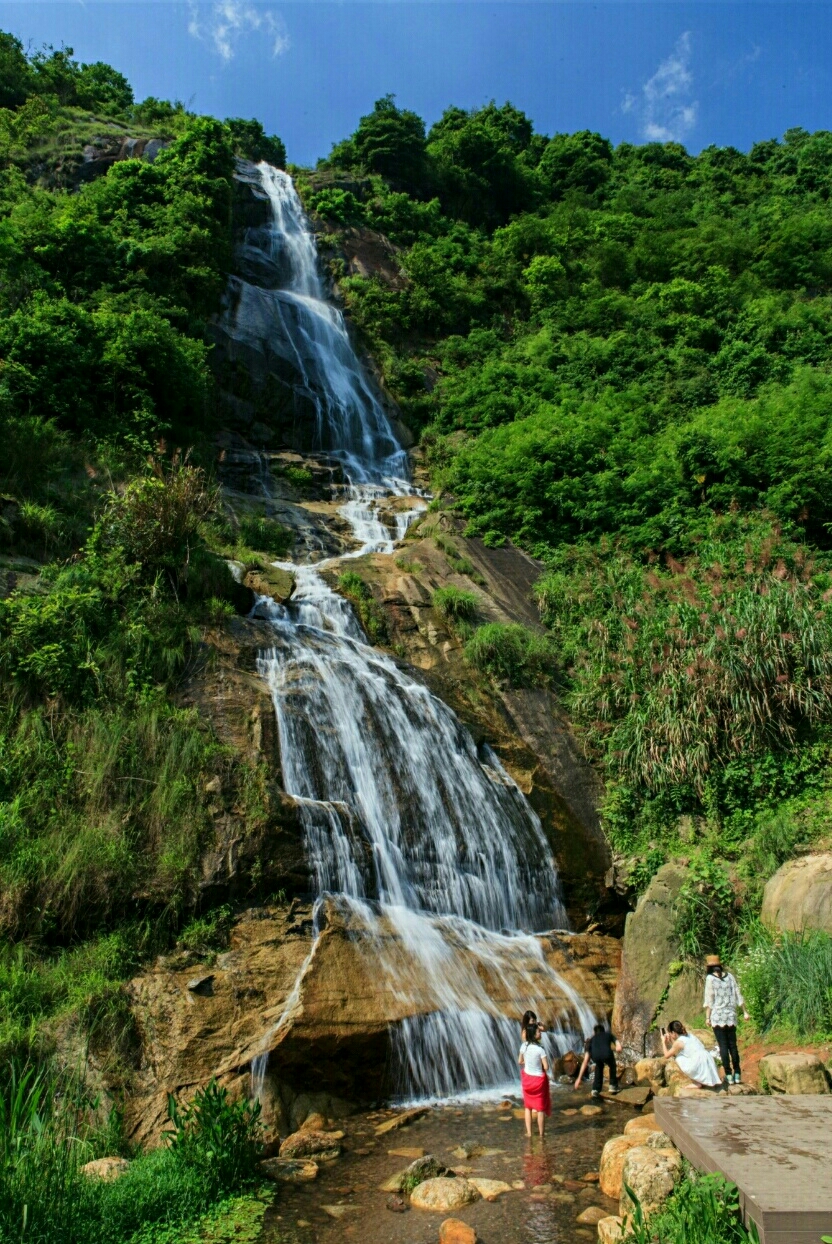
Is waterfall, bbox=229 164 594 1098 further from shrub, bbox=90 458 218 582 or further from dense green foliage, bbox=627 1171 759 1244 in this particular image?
dense green foliage, bbox=627 1171 759 1244

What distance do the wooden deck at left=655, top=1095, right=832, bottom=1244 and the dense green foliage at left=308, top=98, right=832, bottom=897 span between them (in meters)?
6.77

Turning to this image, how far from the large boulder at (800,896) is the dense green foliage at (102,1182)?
656 centimetres

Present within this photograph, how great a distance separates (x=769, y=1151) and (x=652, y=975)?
690 centimetres

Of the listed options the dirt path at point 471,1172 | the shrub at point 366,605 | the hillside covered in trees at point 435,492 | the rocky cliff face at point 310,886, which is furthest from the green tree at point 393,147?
the dirt path at point 471,1172

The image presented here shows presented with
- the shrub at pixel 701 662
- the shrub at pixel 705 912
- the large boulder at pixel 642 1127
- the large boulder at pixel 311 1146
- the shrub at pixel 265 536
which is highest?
the shrub at pixel 265 536

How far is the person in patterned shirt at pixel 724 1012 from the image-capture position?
775 centimetres

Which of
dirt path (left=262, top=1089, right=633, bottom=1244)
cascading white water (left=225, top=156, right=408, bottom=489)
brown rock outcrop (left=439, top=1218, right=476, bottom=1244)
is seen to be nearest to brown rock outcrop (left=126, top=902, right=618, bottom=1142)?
dirt path (left=262, top=1089, right=633, bottom=1244)

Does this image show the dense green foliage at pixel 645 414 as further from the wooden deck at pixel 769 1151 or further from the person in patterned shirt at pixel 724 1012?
the wooden deck at pixel 769 1151

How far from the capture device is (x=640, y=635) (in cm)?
1550

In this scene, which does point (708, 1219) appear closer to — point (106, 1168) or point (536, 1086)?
point (536, 1086)

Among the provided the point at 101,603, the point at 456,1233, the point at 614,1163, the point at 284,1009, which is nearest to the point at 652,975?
the point at 614,1163

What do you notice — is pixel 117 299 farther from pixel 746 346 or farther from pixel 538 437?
pixel 746 346

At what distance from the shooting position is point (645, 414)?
2542 cm

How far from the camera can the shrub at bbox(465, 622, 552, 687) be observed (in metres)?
15.9
